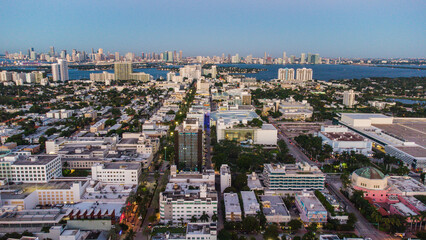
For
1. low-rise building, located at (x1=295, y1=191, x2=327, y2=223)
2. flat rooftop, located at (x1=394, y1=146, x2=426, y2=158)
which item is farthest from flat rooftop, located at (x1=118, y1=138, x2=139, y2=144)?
flat rooftop, located at (x1=394, y1=146, x2=426, y2=158)

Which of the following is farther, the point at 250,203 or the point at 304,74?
the point at 304,74

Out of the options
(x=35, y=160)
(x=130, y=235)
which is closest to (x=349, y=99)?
(x=130, y=235)

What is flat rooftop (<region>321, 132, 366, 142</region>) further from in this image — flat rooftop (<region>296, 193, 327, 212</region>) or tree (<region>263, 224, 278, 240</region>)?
tree (<region>263, 224, 278, 240</region>)

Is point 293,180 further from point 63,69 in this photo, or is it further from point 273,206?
point 63,69

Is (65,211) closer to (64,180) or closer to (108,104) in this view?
(64,180)

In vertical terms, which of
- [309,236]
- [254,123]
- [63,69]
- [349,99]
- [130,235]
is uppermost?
[63,69]

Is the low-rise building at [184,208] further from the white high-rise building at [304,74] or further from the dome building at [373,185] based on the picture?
the white high-rise building at [304,74]

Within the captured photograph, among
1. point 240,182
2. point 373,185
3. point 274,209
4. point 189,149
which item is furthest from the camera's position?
point 189,149

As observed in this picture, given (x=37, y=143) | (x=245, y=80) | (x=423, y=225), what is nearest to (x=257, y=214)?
Result: (x=423, y=225)

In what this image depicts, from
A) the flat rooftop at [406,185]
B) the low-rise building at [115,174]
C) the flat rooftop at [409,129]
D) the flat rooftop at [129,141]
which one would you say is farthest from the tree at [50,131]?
the flat rooftop at [409,129]
